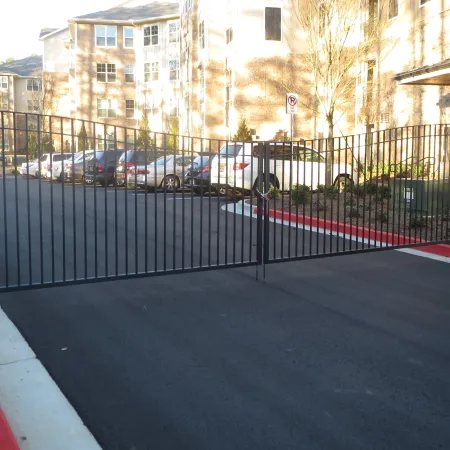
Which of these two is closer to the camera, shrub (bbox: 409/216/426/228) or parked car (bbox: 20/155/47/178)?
parked car (bbox: 20/155/47/178)

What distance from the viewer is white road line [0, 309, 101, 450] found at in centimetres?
381

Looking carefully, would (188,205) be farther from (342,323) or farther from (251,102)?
(251,102)

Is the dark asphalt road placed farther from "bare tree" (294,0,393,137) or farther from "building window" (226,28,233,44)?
"building window" (226,28,233,44)

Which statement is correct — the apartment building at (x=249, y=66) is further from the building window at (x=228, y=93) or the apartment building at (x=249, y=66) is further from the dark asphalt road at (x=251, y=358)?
the dark asphalt road at (x=251, y=358)

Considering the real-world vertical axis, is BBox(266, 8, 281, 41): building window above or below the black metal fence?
above

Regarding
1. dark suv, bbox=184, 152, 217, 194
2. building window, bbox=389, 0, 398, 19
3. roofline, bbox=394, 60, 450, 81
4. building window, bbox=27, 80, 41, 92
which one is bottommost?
dark suv, bbox=184, 152, 217, 194

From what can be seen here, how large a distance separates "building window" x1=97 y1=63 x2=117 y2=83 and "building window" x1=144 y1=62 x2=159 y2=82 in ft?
14.6

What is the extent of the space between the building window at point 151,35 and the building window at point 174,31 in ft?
7.03

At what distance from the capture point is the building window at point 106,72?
202 ft

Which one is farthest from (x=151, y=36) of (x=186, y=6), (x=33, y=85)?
(x=33, y=85)

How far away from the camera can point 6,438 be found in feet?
11.7

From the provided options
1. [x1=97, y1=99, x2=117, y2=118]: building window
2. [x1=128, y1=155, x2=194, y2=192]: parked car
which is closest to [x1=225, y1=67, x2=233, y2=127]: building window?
[x1=128, y1=155, x2=194, y2=192]: parked car

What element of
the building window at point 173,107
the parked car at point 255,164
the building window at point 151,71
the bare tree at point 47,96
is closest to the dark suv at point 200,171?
the parked car at point 255,164

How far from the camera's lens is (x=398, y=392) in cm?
464
